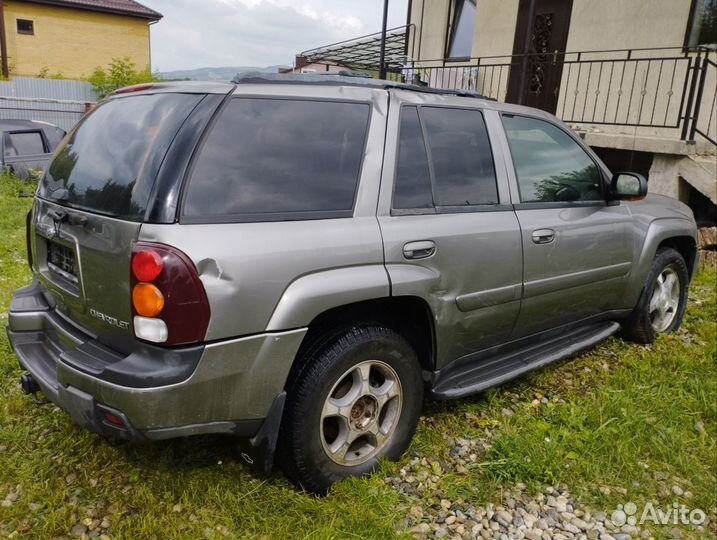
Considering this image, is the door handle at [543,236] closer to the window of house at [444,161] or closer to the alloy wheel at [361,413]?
the window of house at [444,161]

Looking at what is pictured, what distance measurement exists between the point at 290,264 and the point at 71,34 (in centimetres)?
3084

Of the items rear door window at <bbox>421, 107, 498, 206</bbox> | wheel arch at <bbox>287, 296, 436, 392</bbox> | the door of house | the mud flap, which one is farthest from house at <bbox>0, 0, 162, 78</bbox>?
the mud flap

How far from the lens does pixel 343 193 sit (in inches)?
102

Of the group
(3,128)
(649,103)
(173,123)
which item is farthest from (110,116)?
(3,128)

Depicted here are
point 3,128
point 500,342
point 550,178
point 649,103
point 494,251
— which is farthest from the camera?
point 3,128

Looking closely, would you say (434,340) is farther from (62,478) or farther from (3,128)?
(3,128)

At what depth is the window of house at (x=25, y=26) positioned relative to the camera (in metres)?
26.7

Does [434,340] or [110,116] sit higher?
[110,116]

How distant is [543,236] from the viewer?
339 cm

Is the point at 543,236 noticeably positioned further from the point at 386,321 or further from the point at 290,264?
the point at 290,264

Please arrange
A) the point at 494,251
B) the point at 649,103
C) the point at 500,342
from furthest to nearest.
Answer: the point at 649,103 < the point at 500,342 < the point at 494,251

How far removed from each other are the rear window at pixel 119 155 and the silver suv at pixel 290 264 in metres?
0.01

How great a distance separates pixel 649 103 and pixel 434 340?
6855mm

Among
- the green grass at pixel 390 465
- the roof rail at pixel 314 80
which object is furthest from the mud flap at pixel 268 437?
the roof rail at pixel 314 80
